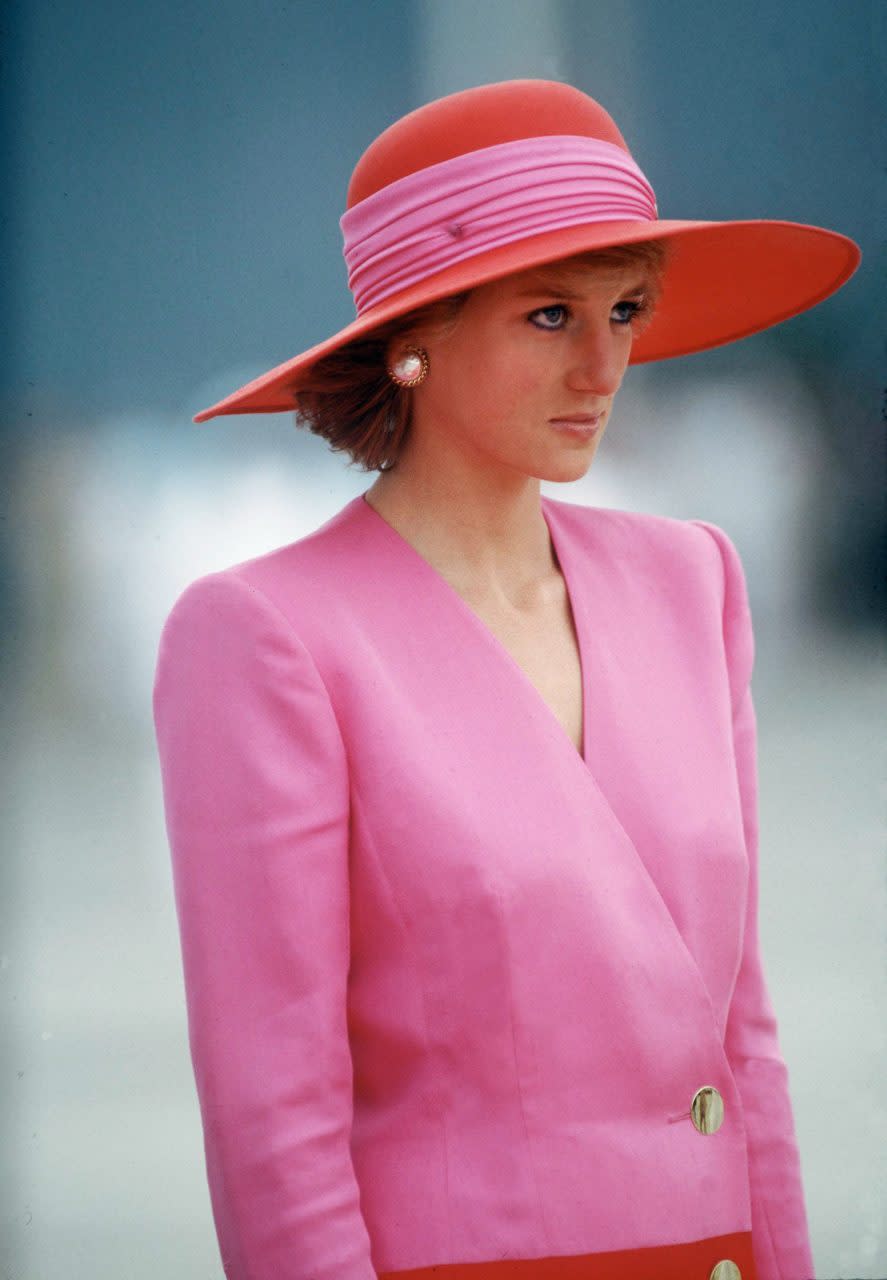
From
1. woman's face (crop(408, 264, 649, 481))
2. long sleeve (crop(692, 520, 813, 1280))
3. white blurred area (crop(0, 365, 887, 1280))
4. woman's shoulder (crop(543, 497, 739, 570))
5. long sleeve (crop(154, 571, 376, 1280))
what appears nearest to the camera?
long sleeve (crop(154, 571, 376, 1280))

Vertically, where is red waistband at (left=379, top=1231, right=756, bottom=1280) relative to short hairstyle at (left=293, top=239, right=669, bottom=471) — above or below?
below

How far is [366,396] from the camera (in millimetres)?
1378

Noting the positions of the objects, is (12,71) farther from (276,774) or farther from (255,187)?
(276,774)

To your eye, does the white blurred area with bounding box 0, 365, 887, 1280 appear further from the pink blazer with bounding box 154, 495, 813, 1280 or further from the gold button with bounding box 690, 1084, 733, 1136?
the gold button with bounding box 690, 1084, 733, 1136

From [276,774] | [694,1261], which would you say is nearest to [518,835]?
[276,774]

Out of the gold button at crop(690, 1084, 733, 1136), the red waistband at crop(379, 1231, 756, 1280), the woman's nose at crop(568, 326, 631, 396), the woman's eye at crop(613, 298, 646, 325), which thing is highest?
the woman's eye at crop(613, 298, 646, 325)

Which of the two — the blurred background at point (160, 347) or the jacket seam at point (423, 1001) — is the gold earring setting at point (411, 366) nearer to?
the jacket seam at point (423, 1001)

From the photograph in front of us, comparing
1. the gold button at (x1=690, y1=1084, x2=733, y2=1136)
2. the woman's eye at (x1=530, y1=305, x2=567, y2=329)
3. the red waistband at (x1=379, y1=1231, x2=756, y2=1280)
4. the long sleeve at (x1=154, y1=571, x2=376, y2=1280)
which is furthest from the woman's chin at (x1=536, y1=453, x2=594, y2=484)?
the red waistband at (x1=379, y1=1231, x2=756, y2=1280)

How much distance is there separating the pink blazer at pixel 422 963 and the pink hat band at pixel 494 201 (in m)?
0.29

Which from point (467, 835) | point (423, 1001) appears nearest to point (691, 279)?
point (467, 835)

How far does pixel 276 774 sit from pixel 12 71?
4.08 feet

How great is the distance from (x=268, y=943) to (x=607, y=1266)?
0.38 m

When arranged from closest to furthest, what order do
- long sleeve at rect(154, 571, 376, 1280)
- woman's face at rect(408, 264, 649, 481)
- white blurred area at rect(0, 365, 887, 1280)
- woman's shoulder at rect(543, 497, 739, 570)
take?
long sleeve at rect(154, 571, 376, 1280) → woman's face at rect(408, 264, 649, 481) → woman's shoulder at rect(543, 497, 739, 570) → white blurred area at rect(0, 365, 887, 1280)

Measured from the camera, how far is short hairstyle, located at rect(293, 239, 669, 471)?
1.32 m
